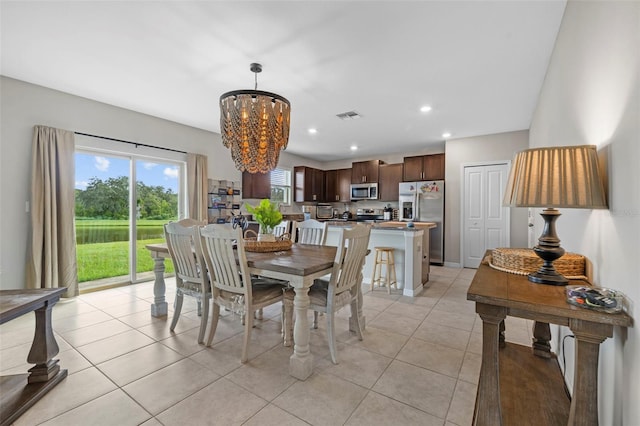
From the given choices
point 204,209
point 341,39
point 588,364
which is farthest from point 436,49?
point 204,209

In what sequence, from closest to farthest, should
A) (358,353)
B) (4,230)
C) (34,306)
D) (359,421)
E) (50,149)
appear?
(359,421)
(34,306)
(358,353)
(4,230)
(50,149)

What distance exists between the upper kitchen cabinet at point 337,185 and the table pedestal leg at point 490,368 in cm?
610

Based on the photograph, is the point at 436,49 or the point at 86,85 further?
the point at 86,85

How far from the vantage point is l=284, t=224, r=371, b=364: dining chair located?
2.07 metres

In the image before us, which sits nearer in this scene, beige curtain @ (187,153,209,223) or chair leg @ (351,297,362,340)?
chair leg @ (351,297,362,340)

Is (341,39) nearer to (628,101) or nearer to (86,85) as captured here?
(628,101)

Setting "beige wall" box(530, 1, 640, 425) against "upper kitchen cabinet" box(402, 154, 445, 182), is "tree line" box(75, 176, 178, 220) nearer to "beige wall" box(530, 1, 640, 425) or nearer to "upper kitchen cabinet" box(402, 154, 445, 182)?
"upper kitchen cabinet" box(402, 154, 445, 182)

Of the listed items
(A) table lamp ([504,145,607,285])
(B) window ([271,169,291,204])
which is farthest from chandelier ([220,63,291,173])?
(B) window ([271,169,291,204])

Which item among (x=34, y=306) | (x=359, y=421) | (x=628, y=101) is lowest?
(x=359, y=421)

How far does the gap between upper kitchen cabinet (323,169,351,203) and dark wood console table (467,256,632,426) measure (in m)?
6.00

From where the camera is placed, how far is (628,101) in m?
1.00

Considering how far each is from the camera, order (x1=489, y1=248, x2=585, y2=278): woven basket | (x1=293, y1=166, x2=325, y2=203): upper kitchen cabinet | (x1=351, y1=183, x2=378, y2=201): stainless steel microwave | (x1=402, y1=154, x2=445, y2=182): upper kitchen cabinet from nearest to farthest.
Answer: (x1=489, y1=248, x2=585, y2=278): woven basket, (x1=402, y1=154, x2=445, y2=182): upper kitchen cabinet, (x1=351, y1=183, x2=378, y2=201): stainless steel microwave, (x1=293, y1=166, x2=325, y2=203): upper kitchen cabinet

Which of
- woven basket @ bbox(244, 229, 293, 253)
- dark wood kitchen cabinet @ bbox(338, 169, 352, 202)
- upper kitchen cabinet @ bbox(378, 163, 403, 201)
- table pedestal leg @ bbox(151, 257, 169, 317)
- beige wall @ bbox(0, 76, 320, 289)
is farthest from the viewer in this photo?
dark wood kitchen cabinet @ bbox(338, 169, 352, 202)

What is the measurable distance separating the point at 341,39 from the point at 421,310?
9.43 ft
